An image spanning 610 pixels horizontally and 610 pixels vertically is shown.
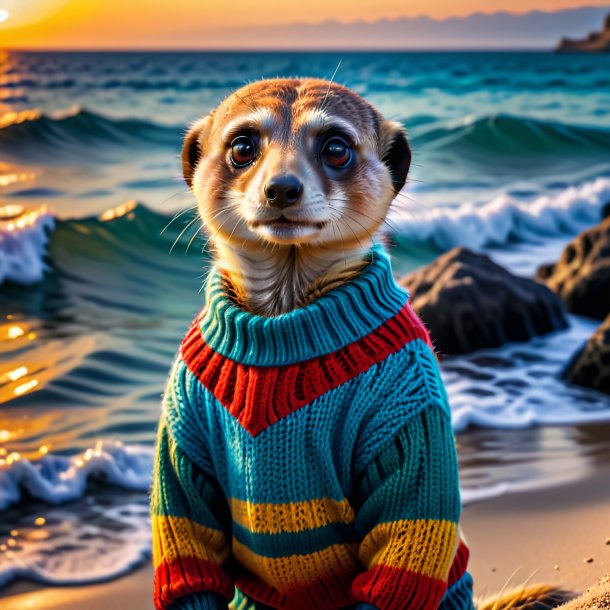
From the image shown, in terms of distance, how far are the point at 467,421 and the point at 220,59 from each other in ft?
34.4

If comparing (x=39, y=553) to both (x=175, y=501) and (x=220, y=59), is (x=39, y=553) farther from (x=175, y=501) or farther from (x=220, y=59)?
(x=220, y=59)

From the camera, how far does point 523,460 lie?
413cm

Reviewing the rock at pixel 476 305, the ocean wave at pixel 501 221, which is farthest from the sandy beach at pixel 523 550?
the ocean wave at pixel 501 221

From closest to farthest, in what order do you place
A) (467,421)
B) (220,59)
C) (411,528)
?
(411,528) < (467,421) < (220,59)

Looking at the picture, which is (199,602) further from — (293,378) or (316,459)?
(293,378)

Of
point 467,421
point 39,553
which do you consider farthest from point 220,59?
point 39,553

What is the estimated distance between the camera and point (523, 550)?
321 cm

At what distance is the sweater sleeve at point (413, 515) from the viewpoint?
6.61 feet

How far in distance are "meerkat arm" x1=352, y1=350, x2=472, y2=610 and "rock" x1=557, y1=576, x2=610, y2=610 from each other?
560mm

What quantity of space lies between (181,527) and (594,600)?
1.10m

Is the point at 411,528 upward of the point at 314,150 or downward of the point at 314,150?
downward

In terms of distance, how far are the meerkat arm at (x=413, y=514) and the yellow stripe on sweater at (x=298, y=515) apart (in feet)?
0.27

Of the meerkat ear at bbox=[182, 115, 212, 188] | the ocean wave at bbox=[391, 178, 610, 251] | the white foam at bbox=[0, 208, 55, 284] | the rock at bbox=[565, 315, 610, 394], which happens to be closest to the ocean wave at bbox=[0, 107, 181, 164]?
the white foam at bbox=[0, 208, 55, 284]

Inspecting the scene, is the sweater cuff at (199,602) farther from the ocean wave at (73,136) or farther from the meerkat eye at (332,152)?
the ocean wave at (73,136)
